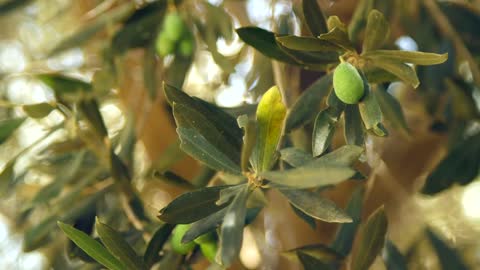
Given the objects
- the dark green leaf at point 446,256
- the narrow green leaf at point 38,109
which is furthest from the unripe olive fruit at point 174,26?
the dark green leaf at point 446,256

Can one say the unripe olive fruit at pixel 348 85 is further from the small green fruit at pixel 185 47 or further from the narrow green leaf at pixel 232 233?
the small green fruit at pixel 185 47

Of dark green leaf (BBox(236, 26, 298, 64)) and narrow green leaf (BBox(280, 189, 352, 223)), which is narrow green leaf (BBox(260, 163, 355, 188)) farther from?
dark green leaf (BBox(236, 26, 298, 64))

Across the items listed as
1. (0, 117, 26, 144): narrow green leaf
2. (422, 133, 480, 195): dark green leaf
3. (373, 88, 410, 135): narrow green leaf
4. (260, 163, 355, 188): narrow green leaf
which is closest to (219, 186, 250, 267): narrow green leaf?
(260, 163, 355, 188): narrow green leaf

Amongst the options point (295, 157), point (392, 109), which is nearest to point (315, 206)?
point (295, 157)

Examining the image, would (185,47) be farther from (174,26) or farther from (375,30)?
(375,30)

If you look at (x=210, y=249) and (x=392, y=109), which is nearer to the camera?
(x=210, y=249)

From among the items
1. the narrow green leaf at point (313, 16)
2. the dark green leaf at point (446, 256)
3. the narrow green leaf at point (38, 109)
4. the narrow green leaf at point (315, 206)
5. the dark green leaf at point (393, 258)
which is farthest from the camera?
the dark green leaf at point (446, 256)
